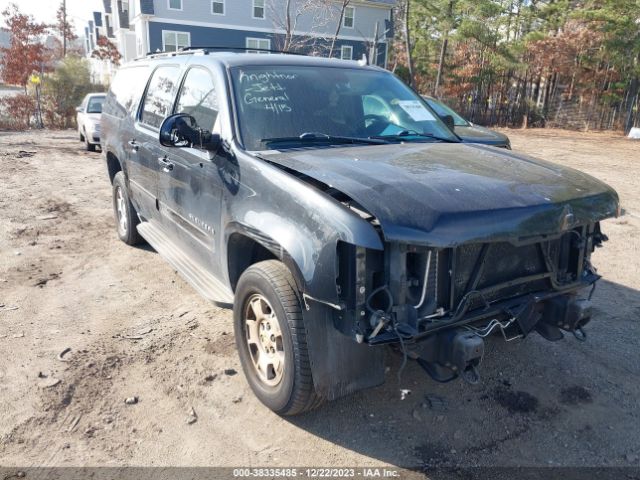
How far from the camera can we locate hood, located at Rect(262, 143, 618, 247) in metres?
2.51

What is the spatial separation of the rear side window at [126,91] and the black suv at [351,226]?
3.35 ft

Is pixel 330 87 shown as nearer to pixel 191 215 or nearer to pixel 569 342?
pixel 191 215

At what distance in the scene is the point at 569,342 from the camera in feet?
13.8

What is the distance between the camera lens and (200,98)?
4070 mm

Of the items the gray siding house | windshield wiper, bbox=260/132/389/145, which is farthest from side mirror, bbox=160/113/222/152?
the gray siding house

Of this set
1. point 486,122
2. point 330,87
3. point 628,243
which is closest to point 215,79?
point 330,87

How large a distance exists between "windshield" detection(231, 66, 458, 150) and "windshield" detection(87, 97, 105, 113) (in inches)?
502

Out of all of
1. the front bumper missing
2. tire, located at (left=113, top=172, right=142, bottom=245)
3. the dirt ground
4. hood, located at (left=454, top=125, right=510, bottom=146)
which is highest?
hood, located at (left=454, top=125, right=510, bottom=146)

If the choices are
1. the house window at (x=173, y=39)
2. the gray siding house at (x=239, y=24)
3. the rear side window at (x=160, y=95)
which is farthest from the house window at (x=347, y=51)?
the rear side window at (x=160, y=95)

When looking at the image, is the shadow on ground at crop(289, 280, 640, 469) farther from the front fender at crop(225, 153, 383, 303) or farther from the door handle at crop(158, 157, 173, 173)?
the door handle at crop(158, 157, 173, 173)

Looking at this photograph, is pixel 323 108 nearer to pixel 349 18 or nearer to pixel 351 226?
pixel 351 226

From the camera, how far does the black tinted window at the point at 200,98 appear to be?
387 cm

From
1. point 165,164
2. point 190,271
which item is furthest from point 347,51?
point 190,271

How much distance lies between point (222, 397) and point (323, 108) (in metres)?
2.09
